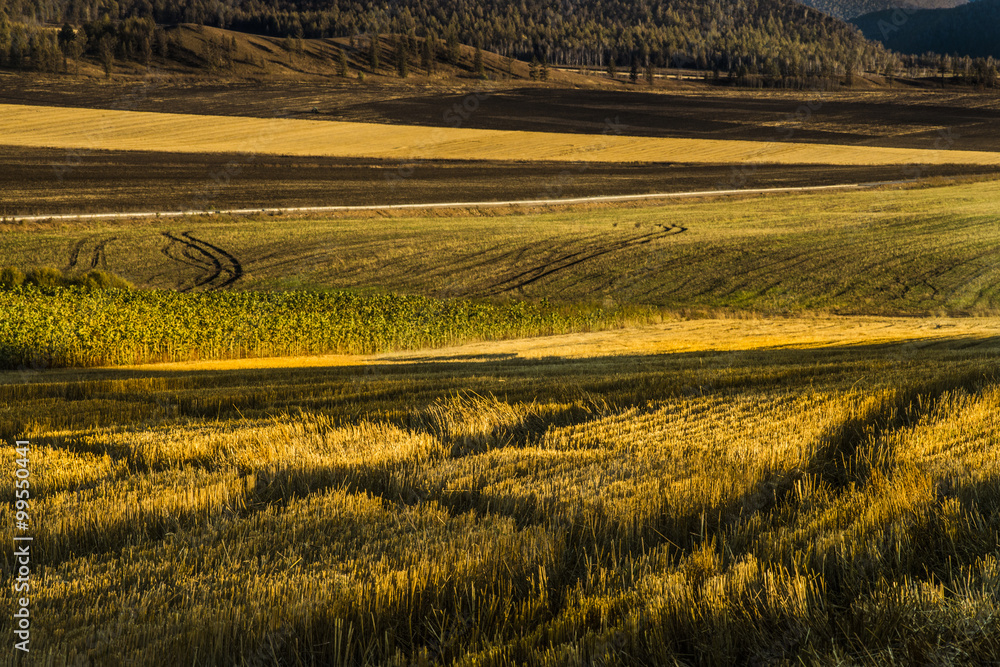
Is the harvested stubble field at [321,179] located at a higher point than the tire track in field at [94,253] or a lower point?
higher

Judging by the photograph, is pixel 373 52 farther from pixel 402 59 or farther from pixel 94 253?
pixel 94 253

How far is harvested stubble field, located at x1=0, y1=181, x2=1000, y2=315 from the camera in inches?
1341

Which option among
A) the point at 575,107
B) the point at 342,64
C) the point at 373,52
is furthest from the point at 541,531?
the point at 373,52

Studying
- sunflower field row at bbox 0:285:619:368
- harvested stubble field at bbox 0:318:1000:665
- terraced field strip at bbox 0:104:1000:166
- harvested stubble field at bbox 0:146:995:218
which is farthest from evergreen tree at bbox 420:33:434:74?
harvested stubble field at bbox 0:318:1000:665

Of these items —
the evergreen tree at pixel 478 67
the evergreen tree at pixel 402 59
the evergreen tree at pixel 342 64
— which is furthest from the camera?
the evergreen tree at pixel 478 67

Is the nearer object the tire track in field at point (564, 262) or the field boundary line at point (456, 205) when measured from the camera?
the tire track in field at point (564, 262)

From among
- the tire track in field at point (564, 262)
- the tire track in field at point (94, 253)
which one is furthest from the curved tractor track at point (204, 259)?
the tire track in field at point (564, 262)

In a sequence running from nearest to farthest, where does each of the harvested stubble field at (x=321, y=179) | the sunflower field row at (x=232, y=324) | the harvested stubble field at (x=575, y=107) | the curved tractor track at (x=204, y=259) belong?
the sunflower field row at (x=232, y=324) → the curved tractor track at (x=204, y=259) → the harvested stubble field at (x=321, y=179) → the harvested stubble field at (x=575, y=107)

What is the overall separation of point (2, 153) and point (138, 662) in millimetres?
81617

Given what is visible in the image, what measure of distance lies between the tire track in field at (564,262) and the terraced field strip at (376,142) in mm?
39308

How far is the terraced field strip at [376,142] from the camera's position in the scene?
8194 cm

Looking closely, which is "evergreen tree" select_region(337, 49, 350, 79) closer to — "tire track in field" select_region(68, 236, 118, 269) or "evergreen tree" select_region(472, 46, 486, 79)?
"evergreen tree" select_region(472, 46, 486, 79)

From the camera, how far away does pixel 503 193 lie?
6562 cm

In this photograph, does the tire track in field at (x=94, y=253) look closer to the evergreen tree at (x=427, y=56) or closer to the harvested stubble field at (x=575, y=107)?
the harvested stubble field at (x=575, y=107)
